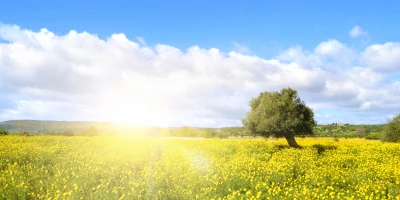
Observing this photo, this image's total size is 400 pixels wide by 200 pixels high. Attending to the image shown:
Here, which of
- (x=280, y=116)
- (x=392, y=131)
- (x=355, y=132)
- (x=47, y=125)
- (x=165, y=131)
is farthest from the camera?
(x=47, y=125)

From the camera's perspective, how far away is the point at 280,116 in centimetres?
3192

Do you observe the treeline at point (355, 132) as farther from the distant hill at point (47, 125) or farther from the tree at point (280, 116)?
the distant hill at point (47, 125)

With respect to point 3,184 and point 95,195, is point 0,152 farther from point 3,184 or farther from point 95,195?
point 95,195

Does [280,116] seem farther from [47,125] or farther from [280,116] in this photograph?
[47,125]

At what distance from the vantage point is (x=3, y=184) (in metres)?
13.3

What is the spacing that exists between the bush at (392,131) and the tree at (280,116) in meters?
14.5

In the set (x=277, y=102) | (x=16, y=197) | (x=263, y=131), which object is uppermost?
(x=277, y=102)

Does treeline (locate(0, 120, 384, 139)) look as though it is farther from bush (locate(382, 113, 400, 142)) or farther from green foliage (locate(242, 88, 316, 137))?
bush (locate(382, 113, 400, 142))

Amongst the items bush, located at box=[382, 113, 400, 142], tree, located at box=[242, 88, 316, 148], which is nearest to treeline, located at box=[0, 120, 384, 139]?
tree, located at box=[242, 88, 316, 148]

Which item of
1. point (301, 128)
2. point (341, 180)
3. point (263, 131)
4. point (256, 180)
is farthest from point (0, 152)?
point (301, 128)

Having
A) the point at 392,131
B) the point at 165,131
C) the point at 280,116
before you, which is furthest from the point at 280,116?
the point at 165,131

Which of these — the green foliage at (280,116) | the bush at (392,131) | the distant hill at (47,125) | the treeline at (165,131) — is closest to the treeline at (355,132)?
the treeline at (165,131)

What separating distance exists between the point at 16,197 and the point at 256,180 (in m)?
10.2

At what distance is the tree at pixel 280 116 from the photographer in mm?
31844
